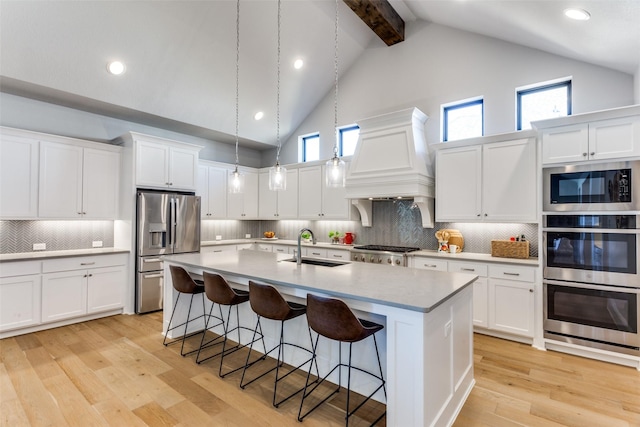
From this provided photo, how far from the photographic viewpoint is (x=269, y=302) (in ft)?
8.10

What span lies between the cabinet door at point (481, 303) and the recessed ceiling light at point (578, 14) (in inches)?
106

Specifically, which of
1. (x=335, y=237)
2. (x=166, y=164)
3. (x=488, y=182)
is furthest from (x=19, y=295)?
(x=488, y=182)

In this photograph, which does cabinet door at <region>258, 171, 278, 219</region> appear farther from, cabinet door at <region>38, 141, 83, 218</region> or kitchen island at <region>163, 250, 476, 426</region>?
kitchen island at <region>163, 250, 476, 426</region>

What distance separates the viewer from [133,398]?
251cm

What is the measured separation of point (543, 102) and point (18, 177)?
6564 millimetres

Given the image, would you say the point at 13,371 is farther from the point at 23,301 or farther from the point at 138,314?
the point at 138,314

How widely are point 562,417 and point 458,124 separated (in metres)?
3.74

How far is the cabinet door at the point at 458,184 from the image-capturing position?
4121 mm

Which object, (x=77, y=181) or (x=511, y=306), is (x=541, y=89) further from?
(x=77, y=181)

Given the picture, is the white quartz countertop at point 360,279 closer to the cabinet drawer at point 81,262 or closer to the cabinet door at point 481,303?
the cabinet door at point 481,303

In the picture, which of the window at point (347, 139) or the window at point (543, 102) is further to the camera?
the window at point (347, 139)

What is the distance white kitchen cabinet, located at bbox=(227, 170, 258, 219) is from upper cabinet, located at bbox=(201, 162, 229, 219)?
0.50 ft

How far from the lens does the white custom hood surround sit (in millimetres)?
4426

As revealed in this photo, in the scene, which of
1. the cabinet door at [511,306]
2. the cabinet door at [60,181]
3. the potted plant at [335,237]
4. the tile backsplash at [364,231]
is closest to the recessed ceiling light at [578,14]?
the tile backsplash at [364,231]
